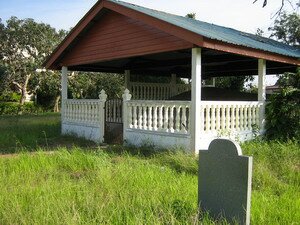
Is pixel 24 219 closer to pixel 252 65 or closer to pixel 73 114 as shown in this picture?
pixel 73 114

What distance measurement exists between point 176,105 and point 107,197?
5.03 meters

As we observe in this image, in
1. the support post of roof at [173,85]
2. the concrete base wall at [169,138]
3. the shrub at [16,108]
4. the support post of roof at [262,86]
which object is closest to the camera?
the concrete base wall at [169,138]

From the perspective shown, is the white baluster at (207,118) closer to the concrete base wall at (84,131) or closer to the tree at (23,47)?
the concrete base wall at (84,131)

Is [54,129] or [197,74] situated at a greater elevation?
[197,74]

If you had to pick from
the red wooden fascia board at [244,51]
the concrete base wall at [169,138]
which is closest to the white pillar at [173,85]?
the concrete base wall at [169,138]

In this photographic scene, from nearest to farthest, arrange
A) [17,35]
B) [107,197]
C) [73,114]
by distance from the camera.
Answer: [107,197] < [73,114] < [17,35]

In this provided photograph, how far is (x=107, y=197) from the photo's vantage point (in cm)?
502

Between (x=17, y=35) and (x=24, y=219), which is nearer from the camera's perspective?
(x=24, y=219)

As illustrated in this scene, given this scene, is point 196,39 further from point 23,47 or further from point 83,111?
point 23,47

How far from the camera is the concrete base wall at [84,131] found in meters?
12.4

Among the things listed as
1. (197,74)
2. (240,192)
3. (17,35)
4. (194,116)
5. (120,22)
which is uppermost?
(17,35)

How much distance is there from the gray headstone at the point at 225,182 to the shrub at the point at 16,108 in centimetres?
3057

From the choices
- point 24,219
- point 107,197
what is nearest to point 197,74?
point 107,197

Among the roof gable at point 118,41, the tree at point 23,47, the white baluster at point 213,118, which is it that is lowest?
the white baluster at point 213,118
